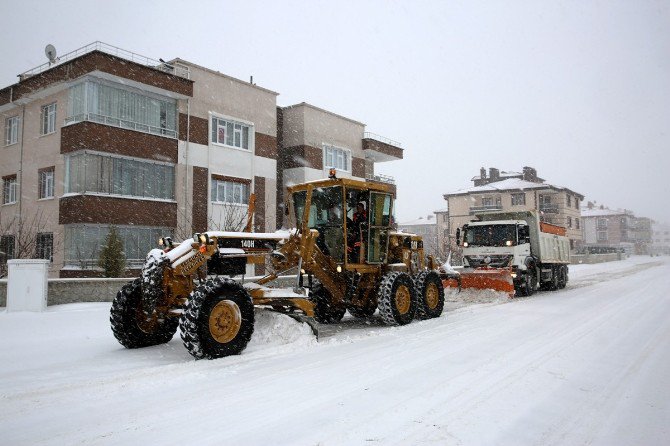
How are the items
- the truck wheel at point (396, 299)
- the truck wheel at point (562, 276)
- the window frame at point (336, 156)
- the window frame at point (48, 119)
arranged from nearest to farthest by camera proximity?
the truck wheel at point (396, 299), the truck wheel at point (562, 276), the window frame at point (48, 119), the window frame at point (336, 156)

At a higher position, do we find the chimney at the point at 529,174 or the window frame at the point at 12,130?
the chimney at the point at 529,174

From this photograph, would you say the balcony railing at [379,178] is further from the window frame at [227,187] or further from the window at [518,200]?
the window at [518,200]

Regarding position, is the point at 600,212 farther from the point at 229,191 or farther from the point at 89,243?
the point at 89,243

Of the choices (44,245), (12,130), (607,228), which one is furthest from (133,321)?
(607,228)

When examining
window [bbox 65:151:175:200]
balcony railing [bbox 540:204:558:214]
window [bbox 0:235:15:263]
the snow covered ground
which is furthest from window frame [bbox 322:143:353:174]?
balcony railing [bbox 540:204:558:214]

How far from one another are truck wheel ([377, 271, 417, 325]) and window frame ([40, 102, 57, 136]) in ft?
61.7

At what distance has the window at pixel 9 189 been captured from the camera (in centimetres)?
2336

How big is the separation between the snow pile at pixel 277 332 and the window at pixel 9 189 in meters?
21.2

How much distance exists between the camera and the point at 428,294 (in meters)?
10.9

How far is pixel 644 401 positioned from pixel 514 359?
1794 millimetres

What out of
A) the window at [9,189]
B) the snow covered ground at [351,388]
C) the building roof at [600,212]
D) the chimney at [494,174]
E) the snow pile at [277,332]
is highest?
the chimney at [494,174]

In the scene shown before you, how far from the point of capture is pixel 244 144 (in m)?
Answer: 26.3

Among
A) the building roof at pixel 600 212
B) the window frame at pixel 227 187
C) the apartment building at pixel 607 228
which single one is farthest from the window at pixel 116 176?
the building roof at pixel 600 212

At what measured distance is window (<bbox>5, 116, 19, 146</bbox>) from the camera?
23.7 meters
